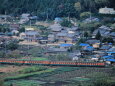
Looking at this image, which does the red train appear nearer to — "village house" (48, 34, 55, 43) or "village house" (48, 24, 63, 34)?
"village house" (48, 34, 55, 43)

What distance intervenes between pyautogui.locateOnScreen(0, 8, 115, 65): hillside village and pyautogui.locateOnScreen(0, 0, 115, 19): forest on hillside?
105cm

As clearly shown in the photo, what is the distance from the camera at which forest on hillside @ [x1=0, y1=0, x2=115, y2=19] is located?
3528 centimetres

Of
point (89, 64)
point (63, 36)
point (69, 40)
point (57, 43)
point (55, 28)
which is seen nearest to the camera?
point (89, 64)

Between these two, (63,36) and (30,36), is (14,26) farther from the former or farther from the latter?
(63,36)

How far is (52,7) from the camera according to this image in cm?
3662

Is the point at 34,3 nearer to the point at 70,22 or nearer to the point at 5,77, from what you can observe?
the point at 70,22

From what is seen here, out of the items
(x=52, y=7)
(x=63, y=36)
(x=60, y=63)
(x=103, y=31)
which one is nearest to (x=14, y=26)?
(x=52, y=7)

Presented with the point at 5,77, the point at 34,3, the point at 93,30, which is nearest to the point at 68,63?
the point at 5,77

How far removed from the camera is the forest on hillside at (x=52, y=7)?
3528cm

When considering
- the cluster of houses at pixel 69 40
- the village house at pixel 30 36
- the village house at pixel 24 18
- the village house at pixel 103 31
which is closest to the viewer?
the cluster of houses at pixel 69 40

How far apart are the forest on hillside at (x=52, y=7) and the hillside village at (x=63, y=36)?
1.05 metres

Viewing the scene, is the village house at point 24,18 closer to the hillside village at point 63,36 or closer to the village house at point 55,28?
the hillside village at point 63,36

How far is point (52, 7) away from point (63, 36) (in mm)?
7961

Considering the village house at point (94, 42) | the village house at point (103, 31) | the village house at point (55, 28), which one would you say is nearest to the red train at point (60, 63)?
the village house at point (94, 42)
